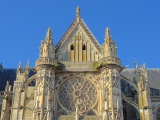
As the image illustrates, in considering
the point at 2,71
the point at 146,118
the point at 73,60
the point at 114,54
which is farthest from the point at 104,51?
the point at 2,71

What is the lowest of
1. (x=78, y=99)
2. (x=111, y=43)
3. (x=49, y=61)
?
(x=78, y=99)

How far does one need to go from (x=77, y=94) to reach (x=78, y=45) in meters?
4.61

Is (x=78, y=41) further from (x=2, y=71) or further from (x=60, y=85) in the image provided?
(x=2, y=71)

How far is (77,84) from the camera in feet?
72.9

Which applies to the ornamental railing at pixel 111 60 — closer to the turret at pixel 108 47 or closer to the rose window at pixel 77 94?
the turret at pixel 108 47

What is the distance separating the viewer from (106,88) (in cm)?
2092

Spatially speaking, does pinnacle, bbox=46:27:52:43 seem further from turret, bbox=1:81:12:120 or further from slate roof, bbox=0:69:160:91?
slate roof, bbox=0:69:160:91

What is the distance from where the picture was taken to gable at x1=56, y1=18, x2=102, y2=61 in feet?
77.4

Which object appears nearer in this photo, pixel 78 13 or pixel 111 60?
pixel 111 60

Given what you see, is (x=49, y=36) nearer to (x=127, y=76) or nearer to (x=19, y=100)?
(x=19, y=100)

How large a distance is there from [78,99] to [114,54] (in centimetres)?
477

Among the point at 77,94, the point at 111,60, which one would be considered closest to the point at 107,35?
the point at 111,60

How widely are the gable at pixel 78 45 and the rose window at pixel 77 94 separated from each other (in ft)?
7.24

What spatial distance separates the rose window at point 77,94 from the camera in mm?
21422
